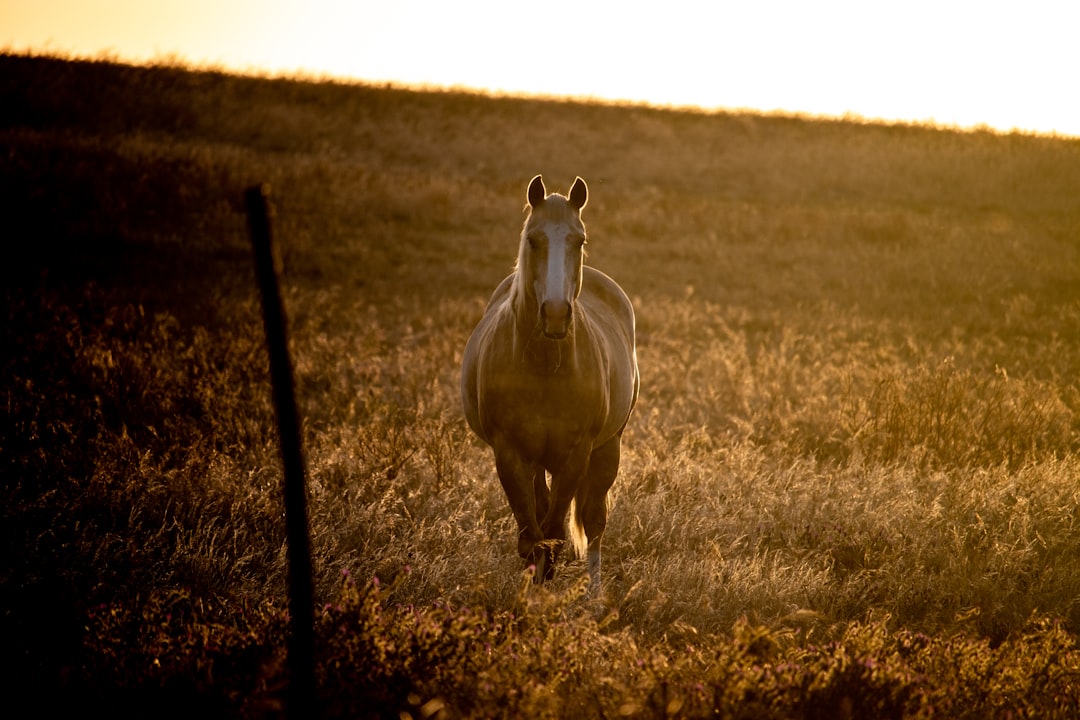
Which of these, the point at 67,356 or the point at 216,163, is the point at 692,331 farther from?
the point at 216,163

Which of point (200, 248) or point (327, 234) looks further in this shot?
point (327, 234)

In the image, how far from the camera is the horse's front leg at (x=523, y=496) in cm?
454

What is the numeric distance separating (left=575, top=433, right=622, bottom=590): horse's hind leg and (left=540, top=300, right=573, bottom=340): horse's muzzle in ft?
6.36

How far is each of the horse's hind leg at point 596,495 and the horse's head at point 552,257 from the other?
160 cm

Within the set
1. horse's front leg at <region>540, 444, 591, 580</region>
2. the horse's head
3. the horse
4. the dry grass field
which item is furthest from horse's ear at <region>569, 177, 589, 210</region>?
the dry grass field

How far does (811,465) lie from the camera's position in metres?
6.89

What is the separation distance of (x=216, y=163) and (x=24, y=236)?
6.96 m

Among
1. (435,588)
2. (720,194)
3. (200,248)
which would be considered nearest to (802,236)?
(720,194)

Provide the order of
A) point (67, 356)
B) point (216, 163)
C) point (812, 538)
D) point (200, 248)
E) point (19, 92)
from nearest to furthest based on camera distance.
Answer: point (812, 538) → point (67, 356) → point (200, 248) → point (216, 163) → point (19, 92)

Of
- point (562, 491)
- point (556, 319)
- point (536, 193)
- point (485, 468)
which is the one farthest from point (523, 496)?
point (485, 468)

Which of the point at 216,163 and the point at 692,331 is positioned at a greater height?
the point at 216,163

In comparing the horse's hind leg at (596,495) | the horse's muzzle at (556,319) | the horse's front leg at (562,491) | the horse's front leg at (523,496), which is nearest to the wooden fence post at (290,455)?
the horse's muzzle at (556,319)

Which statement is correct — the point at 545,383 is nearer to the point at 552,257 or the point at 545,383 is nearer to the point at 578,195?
the point at 552,257

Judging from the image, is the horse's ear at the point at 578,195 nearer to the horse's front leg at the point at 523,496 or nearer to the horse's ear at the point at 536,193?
the horse's ear at the point at 536,193
